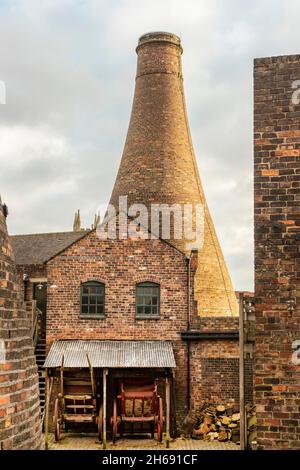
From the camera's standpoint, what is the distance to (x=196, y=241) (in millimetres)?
22828

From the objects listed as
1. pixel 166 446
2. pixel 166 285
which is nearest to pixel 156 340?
pixel 166 285

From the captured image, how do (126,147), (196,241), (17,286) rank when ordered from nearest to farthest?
1. (17,286)
2. (196,241)
3. (126,147)

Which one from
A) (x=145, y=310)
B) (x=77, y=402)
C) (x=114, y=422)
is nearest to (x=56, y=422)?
(x=77, y=402)

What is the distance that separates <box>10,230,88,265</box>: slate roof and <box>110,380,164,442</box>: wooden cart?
1200 cm

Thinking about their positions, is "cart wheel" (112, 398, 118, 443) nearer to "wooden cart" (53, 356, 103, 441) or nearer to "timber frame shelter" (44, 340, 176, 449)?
"timber frame shelter" (44, 340, 176, 449)

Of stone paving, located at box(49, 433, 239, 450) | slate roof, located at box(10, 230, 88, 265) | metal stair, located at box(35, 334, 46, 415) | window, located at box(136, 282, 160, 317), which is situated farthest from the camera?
slate roof, located at box(10, 230, 88, 265)

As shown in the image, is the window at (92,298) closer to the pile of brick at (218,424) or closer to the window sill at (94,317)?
the window sill at (94,317)

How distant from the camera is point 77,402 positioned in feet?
57.2

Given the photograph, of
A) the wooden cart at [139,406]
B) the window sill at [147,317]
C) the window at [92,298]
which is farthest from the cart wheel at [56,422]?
the window sill at [147,317]

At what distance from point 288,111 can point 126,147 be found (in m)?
18.4

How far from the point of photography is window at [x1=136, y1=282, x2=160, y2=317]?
19109 millimetres

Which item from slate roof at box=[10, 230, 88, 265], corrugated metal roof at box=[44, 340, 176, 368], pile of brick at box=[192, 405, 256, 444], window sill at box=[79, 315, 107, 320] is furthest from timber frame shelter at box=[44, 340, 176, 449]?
slate roof at box=[10, 230, 88, 265]
